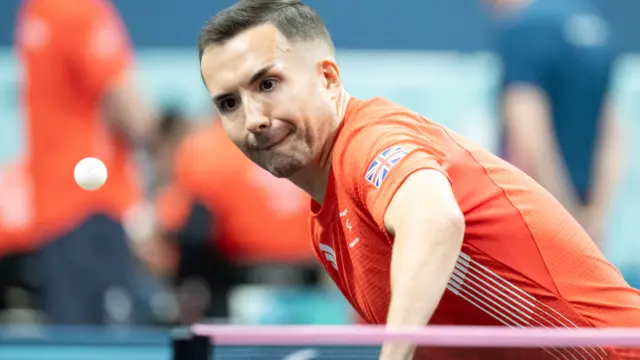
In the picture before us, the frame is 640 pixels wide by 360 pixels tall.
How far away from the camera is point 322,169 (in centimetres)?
272

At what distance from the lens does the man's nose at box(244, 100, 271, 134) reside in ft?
8.27

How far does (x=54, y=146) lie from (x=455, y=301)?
3264 mm

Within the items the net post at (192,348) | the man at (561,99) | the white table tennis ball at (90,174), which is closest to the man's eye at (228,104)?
the white table tennis ball at (90,174)

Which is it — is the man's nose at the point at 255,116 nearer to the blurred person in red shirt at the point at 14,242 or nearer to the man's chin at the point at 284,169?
the man's chin at the point at 284,169

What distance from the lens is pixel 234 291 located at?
6695mm

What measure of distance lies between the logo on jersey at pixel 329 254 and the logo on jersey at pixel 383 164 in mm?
517

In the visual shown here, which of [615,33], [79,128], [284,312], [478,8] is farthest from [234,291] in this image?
[615,33]

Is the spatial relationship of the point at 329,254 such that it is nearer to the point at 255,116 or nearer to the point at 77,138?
the point at 255,116

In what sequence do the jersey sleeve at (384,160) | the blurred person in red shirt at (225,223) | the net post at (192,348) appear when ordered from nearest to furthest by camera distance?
the net post at (192,348)
the jersey sleeve at (384,160)
the blurred person in red shirt at (225,223)

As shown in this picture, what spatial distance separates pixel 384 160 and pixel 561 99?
113 inches

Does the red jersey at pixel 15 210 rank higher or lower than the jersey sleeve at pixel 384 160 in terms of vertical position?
lower

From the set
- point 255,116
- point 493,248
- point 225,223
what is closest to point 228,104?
point 255,116

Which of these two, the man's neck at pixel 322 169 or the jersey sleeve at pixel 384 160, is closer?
the jersey sleeve at pixel 384 160

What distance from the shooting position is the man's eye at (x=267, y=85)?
2.54 meters
